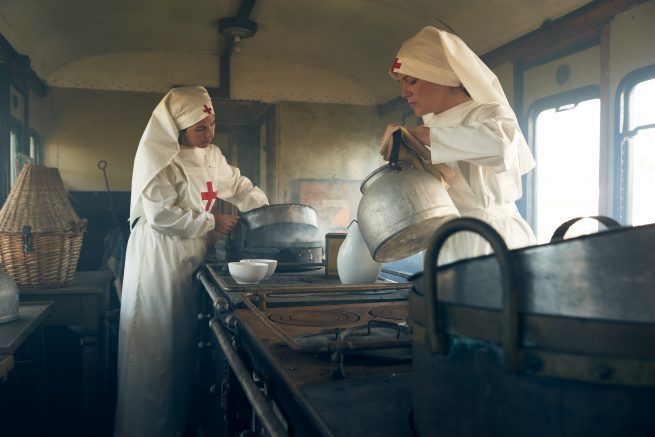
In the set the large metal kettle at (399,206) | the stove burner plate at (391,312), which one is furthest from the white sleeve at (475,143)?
the stove burner plate at (391,312)

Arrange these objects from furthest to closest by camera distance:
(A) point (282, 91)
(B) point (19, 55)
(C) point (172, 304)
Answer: (A) point (282, 91) < (B) point (19, 55) < (C) point (172, 304)

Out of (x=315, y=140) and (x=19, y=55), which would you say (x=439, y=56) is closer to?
(x=19, y=55)

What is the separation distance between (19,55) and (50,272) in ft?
8.86

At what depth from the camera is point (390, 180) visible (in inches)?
62.9

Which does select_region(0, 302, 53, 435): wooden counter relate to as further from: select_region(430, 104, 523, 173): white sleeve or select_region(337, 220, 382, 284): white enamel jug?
select_region(430, 104, 523, 173): white sleeve

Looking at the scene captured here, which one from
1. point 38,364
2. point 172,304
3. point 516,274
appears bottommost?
point 38,364

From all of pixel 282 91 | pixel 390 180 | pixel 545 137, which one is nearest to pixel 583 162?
pixel 545 137

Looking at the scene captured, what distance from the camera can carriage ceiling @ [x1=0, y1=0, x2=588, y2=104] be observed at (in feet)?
14.9

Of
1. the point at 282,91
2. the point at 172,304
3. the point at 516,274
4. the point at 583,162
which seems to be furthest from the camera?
the point at 282,91

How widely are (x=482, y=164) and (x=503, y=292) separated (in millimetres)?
1267

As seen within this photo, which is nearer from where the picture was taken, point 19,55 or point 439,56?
point 439,56

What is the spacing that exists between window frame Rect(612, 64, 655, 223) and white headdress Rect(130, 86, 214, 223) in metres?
2.64

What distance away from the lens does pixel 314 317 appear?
5.77 ft

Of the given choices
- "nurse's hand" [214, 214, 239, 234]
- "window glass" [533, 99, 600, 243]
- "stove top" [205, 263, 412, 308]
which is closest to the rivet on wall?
"window glass" [533, 99, 600, 243]
